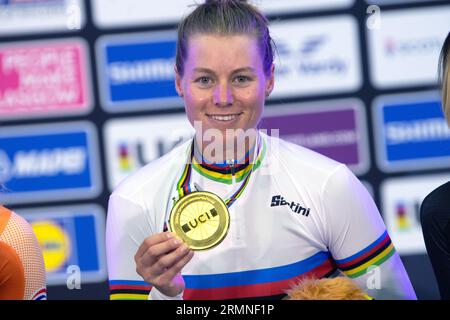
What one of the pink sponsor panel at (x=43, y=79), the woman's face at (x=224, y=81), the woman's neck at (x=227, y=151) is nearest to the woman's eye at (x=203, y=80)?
the woman's face at (x=224, y=81)

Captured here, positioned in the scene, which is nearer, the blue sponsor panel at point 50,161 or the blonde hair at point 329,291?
the blonde hair at point 329,291

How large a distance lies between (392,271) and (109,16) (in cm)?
153

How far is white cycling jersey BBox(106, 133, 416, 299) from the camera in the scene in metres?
2.30

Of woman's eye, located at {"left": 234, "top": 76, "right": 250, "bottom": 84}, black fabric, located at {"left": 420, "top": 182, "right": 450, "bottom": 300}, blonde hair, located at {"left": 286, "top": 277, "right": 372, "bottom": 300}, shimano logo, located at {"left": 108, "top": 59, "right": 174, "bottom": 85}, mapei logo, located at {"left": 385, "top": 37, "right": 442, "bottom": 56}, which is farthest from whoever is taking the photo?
shimano logo, located at {"left": 108, "top": 59, "right": 174, "bottom": 85}

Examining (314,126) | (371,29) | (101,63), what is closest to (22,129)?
(101,63)

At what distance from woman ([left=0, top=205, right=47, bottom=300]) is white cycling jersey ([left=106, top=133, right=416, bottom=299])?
36 cm

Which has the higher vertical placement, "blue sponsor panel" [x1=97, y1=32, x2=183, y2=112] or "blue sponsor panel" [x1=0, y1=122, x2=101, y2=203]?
"blue sponsor panel" [x1=97, y1=32, x2=183, y2=112]

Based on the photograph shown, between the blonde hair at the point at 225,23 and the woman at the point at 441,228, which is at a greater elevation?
the blonde hair at the point at 225,23

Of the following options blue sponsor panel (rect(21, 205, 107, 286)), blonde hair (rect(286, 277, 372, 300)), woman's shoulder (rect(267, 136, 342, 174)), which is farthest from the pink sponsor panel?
blonde hair (rect(286, 277, 372, 300))

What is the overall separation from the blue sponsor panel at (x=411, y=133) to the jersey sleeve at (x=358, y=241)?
0.77 meters

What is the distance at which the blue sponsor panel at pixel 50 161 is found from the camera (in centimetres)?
307

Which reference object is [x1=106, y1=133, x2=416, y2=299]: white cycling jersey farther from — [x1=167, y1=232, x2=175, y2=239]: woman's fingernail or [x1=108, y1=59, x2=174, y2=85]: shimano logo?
[x1=108, y1=59, x2=174, y2=85]: shimano logo

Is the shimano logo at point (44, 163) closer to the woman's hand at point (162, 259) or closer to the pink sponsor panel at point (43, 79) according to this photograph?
the pink sponsor panel at point (43, 79)
